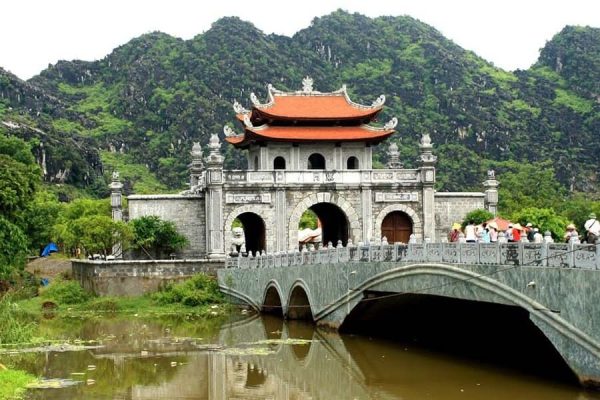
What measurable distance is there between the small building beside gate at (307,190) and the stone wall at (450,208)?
5 cm

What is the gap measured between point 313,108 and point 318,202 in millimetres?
→ 4765

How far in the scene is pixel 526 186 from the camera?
231 ft

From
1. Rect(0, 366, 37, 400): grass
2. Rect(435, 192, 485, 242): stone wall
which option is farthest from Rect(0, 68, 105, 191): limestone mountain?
Rect(0, 366, 37, 400): grass

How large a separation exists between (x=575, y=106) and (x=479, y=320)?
87506mm

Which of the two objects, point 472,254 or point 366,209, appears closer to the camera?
point 472,254

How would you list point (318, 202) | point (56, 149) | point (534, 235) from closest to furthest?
point (534, 235) < point (318, 202) < point (56, 149)

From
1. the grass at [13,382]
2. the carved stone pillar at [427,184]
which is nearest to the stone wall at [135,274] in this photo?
the carved stone pillar at [427,184]

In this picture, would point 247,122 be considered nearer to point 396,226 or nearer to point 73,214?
→ point 396,226

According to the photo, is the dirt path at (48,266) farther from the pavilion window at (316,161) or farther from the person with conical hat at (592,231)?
the person with conical hat at (592,231)

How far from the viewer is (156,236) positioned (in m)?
46.0

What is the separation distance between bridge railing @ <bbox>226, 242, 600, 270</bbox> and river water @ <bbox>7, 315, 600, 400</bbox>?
2339 mm

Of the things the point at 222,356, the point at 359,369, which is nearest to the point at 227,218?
the point at 222,356

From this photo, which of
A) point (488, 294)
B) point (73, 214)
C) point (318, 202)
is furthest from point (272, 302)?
point (73, 214)

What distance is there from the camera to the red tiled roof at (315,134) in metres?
46.9
